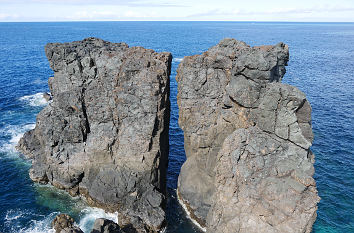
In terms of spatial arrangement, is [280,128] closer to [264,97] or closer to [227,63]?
[264,97]

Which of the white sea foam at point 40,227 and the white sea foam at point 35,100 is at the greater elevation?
the white sea foam at point 35,100

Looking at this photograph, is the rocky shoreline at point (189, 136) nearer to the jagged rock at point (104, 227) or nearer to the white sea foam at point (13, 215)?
the jagged rock at point (104, 227)

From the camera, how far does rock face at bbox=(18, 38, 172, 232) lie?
3828cm

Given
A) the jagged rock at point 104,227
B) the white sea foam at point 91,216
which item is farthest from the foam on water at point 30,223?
the jagged rock at point 104,227

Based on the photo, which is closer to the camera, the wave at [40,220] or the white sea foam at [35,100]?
the wave at [40,220]

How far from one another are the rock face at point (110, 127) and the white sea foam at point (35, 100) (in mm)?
36955

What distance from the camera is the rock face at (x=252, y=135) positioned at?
2877 centimetres

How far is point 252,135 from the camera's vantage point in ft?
104

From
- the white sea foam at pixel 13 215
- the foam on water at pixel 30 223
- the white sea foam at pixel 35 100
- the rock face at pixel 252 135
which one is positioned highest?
the rock face at pixel 252 135

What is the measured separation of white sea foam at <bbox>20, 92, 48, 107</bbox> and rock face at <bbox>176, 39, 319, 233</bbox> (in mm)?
54704

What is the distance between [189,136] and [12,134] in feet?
138

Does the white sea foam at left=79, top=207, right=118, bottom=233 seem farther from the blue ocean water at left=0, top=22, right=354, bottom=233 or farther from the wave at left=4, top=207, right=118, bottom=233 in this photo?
the blue ocean water at left=0, top=22, right=354, bottom=233

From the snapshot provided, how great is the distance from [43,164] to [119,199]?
15.4m

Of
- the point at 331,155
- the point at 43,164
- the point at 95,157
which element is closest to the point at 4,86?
the point at 43,164
